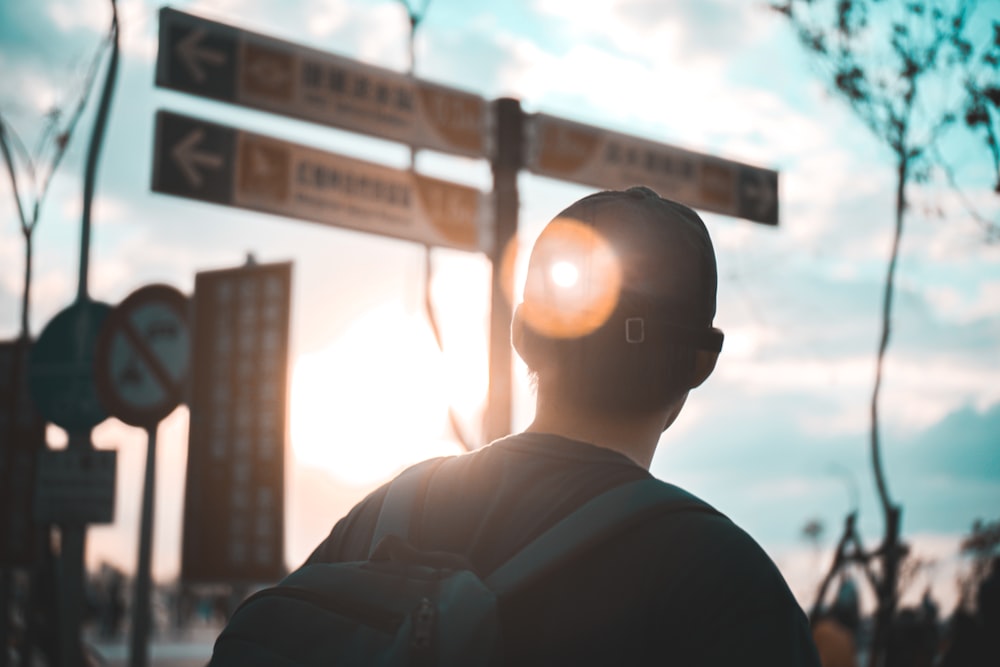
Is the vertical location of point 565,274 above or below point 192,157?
below

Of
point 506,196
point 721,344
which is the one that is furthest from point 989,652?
point 721,344

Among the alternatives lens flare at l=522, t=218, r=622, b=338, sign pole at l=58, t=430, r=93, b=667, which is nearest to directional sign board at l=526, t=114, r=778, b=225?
sign pole at l=58, t=430, r=93, b=667

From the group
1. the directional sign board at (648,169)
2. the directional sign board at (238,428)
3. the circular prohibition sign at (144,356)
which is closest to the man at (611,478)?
the directional sign board at (648,169)

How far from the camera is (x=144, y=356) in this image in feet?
21.2

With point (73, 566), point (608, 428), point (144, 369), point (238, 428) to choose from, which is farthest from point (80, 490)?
point (608, 428)

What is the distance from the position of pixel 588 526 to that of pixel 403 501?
0.98 ft

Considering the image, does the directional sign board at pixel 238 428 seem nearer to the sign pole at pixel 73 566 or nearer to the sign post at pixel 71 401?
the sign pole at pixel 73 566

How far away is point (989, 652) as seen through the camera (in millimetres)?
6156

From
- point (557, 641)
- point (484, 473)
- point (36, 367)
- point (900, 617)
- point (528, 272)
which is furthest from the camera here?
point (900, 617)

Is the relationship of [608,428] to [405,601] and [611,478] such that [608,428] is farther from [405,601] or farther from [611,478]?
[405,601]

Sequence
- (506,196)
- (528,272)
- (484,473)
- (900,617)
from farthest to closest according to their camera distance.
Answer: (900,617) < (506,196) < (528,272) < (484,473)

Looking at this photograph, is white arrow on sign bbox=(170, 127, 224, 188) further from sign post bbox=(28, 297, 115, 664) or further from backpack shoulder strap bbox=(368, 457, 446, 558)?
backpack shoulder strap bbox=(368, 457, 446, 558)

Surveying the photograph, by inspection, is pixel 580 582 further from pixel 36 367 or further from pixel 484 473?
pixel 36 367

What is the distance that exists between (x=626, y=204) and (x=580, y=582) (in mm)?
520
